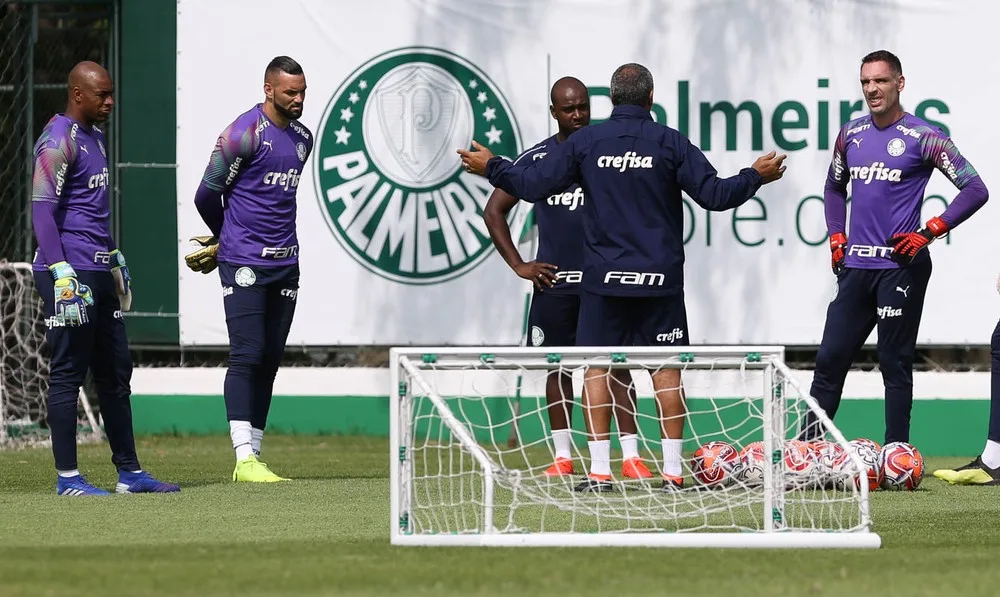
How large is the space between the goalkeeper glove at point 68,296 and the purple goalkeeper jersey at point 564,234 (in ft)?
7.86

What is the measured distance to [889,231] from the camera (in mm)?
8523

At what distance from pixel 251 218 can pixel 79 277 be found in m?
1.06

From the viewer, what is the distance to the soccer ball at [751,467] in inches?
298

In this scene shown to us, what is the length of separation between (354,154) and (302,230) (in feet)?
2.20

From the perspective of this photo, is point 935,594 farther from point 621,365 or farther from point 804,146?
point 804,146

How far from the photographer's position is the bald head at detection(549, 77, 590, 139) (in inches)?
331

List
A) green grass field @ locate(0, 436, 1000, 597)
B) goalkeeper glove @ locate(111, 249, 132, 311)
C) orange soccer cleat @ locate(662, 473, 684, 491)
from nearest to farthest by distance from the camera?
green grass field @ locate(0, 436, 1000, 597), orange soccer cleat @ locate(662, 473, 684, 491), goalkeeper glove @ locate(111, 249, 132, 311)

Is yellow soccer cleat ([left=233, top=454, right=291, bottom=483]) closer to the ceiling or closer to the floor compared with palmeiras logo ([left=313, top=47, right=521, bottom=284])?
closer to the floor

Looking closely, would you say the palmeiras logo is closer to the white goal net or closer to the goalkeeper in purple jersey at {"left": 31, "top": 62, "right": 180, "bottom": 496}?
the white goal net

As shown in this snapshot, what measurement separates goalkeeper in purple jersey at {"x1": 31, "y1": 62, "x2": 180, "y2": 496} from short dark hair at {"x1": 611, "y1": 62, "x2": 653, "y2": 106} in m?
2.41

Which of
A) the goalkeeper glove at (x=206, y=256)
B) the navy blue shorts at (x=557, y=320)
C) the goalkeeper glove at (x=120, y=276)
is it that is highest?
the goalkeeper glove at (x=206, y=256)

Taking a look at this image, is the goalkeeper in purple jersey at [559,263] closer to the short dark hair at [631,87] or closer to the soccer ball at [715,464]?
the soccer ball at [715,464]

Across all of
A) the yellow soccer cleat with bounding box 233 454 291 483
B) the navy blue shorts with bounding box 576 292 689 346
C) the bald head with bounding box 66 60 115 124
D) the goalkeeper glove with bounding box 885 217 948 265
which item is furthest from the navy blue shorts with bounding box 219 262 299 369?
the goalkeeper glove with bounding box 885 217 948 265

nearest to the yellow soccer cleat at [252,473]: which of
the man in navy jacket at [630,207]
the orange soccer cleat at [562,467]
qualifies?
the orange soccer cleat at [562,467]
